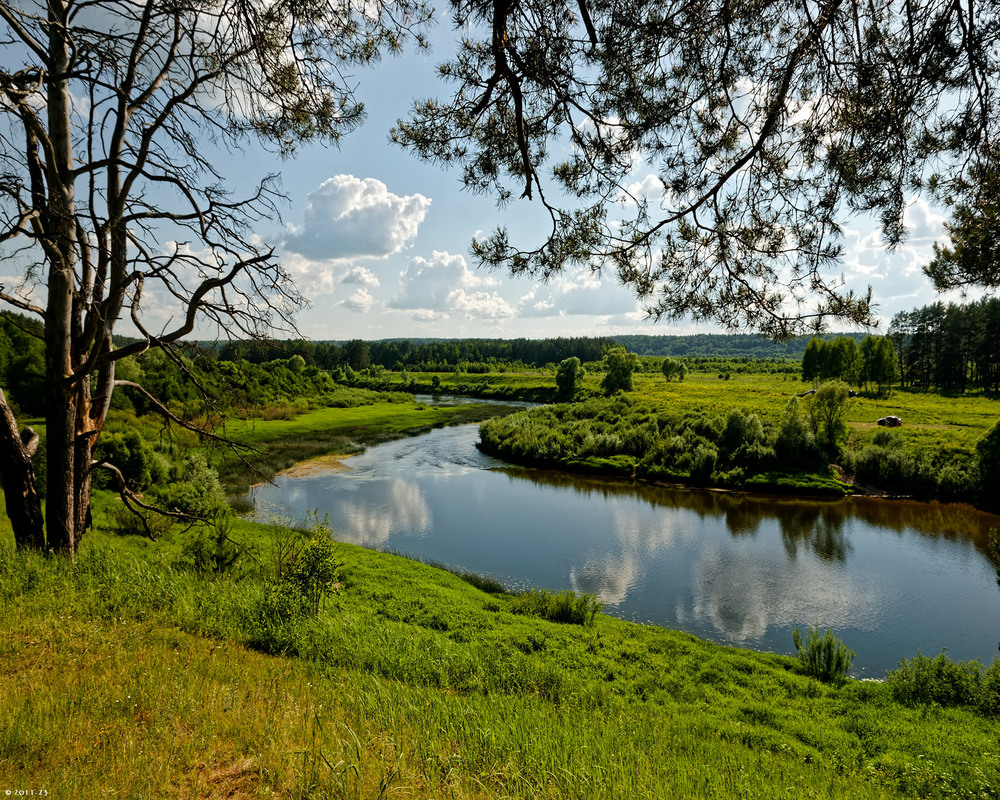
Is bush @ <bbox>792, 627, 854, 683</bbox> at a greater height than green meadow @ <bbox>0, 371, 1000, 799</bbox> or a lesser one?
lesser

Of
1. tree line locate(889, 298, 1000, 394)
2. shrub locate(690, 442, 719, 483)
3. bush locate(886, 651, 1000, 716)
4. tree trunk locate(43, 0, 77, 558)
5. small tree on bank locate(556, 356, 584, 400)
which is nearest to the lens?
tree trunk locate(43, 0, 77, 558)

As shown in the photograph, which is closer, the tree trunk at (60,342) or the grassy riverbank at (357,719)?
Result: the grassy riverbank at (357,719)

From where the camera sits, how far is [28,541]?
5.61 meters

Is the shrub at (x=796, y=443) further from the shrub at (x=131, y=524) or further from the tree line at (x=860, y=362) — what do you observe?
the tree line at (x=860, y=362)

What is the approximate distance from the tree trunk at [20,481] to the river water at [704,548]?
35.1 ft

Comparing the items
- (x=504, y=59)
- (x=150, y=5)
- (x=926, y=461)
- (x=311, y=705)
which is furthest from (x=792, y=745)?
(x=926, y=461)

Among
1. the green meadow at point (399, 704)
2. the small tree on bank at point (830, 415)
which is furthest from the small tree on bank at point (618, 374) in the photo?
the green meadow at point (399, 704)

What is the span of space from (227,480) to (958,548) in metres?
33.5

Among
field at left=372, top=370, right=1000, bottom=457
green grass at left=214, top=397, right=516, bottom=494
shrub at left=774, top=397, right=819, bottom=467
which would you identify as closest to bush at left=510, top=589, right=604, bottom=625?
green grass at left=214, top=397, right=516, bottom=494

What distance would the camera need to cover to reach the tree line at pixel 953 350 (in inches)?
1983

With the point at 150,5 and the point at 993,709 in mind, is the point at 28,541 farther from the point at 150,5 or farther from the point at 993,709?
the point at 993,709

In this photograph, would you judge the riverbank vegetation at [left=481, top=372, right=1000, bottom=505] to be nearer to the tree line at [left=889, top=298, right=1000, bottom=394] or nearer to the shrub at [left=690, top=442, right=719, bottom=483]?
the shrub at [left=690, top=442, right=719, bottom=483]

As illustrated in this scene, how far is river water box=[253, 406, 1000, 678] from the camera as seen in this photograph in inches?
544

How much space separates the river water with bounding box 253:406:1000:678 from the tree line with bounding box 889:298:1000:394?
38.7m
